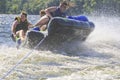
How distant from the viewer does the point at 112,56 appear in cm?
955

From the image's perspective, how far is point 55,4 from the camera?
9081 centimetres

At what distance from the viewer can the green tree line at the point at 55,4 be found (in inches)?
2916

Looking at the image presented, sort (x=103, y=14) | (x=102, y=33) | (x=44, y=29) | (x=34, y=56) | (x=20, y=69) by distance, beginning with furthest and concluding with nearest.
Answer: (x=103, y=14), (x=102, y=33), (x=44, y=29), (x=34, y=56), (x=20, y=69)

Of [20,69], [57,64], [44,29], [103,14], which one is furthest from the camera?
[103,14]

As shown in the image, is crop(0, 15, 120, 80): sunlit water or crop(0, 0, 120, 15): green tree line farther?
crop(0, 0, 120, 15): green tree line

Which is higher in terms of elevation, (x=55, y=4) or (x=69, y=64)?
(x=69, y=64)

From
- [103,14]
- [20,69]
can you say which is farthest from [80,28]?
[103,14]

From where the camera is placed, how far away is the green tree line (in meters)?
74.1

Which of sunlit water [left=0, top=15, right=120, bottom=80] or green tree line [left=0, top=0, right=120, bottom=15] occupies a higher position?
sunlit water [left=0, top=15, right=120, bottom=80]

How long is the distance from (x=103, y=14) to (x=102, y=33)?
112 feet

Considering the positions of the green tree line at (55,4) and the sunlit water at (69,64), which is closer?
the sunlit water at (69,64)

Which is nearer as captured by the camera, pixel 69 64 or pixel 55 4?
pixel 69 64

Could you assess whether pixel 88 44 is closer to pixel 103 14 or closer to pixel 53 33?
pixel 53 33

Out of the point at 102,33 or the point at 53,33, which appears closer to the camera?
the point at 53,33
